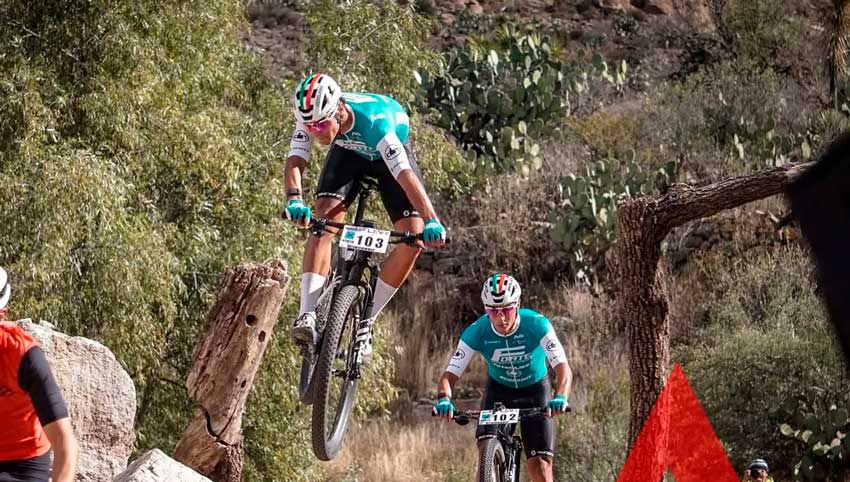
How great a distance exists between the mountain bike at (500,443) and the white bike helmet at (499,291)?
781 mm

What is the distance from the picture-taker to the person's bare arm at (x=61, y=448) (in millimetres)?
5246

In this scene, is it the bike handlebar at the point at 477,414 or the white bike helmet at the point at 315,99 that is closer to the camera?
the white bike helmet at the point at 315,99

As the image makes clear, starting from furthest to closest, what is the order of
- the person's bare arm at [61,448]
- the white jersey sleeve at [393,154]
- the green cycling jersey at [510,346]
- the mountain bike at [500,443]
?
the green cycling jersey at [510,346] → the mountain bike at [500,443] → the white jersey sleeve at [393,154] → the person's bare arm at [61,448]

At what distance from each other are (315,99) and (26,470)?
3.21 metres

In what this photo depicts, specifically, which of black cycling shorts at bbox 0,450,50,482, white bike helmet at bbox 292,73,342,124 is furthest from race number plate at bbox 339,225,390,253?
black cycling shorts at bbox 0,450,50,482

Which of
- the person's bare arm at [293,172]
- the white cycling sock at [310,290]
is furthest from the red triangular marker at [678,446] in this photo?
the person's bare arm at [293,172]

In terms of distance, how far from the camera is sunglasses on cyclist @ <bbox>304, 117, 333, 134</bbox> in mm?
8203

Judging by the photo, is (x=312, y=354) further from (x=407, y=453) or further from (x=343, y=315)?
(x=407, y=453)

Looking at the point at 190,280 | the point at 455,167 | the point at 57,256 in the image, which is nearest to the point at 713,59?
the point at 455,167

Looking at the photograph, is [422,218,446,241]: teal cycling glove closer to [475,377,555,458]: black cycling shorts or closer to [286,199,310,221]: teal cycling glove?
[286,199,310,221]: teal cycling glove

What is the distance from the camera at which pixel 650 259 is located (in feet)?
39.5

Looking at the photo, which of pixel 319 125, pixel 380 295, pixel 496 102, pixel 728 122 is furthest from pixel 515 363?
pixel 728 122

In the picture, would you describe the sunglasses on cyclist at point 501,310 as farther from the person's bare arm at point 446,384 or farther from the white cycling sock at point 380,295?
the white cycling sock at point 380,295

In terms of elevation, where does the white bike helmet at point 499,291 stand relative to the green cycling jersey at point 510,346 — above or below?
above
